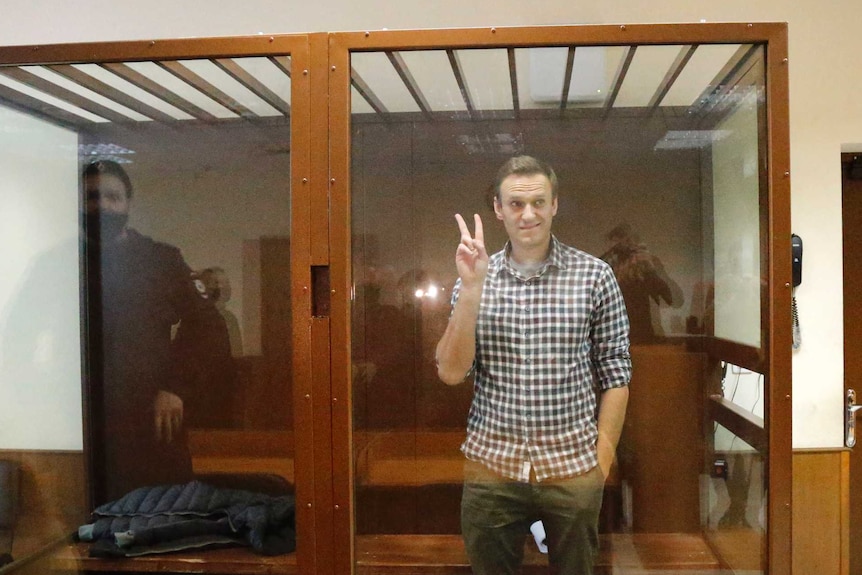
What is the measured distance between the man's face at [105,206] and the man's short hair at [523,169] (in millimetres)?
916

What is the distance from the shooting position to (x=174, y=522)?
1.60 m

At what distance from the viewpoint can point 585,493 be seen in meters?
1.36

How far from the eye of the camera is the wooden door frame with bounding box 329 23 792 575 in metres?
1.23

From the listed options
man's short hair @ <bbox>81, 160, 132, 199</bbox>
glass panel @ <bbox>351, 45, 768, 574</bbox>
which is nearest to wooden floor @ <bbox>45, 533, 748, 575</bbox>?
glass panel @ <bbox>351, 45, 768, 574</bbox>

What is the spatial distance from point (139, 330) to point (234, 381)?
0.96 ft

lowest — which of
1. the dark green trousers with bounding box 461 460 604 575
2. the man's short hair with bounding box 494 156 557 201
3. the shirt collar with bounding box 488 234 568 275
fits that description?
the dark green trousers with bounding box 461 460 604 575

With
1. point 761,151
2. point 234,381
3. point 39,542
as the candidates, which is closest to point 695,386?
point 761,151

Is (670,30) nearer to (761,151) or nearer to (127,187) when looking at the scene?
(761,151)

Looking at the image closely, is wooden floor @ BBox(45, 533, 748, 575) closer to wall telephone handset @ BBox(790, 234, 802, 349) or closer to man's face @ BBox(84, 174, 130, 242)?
wall telephone handset @ BBox(790, 234, 802, 349)

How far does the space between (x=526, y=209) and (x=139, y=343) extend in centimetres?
103

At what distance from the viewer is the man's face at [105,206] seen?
1.59 metres

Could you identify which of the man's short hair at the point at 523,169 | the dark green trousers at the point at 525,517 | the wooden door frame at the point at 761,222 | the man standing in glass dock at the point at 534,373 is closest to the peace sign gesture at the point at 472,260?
the man standing in glass dock at the point at 534,373

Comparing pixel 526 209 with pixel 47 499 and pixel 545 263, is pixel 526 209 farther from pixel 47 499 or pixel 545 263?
pixel 47 499

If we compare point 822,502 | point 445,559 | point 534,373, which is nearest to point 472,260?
point 534,373
